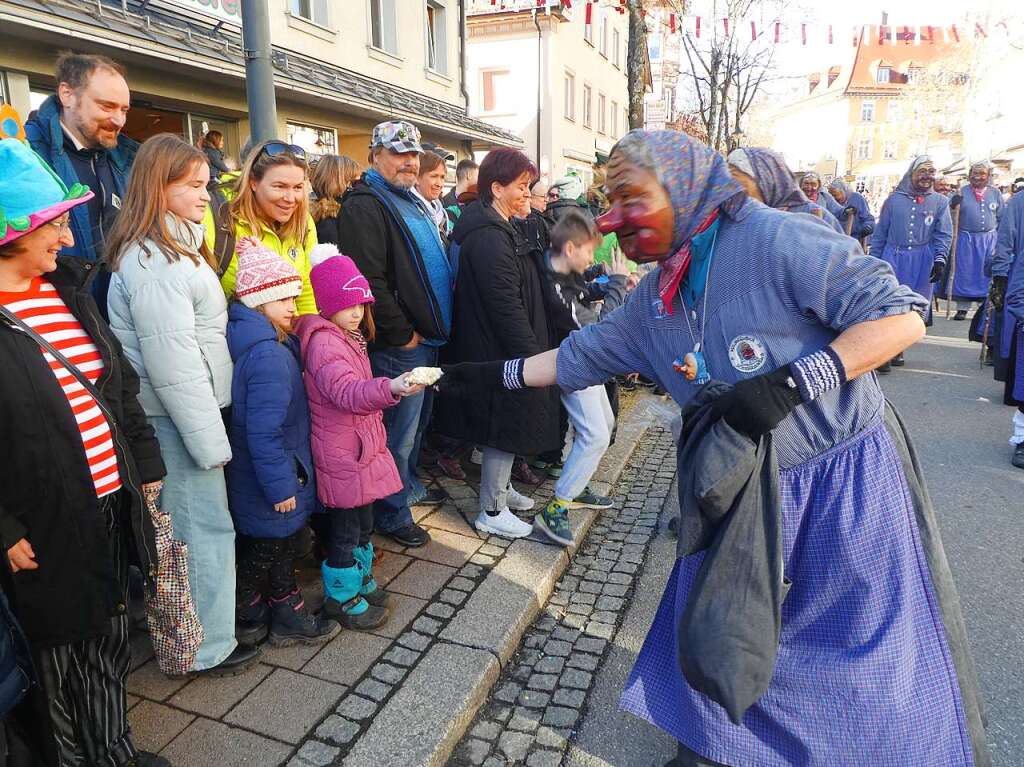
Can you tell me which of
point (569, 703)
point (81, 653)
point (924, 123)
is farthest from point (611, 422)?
point (924, 123)

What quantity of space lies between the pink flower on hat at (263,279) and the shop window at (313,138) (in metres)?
8.94

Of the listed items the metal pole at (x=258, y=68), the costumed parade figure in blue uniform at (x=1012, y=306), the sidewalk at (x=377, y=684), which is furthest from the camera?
the costumed parade figure in blue uniform at (x=1012, y=306)

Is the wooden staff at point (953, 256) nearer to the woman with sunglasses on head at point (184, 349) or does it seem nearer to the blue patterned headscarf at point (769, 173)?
the blue patterned headscarf at point (769, 173)

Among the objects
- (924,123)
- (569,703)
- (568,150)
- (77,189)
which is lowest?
(569,703)

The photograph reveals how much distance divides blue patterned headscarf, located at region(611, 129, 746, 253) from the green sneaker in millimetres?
2295

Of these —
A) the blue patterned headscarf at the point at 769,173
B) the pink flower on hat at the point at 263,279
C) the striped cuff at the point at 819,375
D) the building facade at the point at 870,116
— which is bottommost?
the striped cuff at the point at 819,375

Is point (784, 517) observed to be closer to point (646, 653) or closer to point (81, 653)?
point (646, 653)

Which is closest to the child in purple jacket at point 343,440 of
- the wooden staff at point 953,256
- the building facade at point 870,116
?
the wooden staff at point 953,256

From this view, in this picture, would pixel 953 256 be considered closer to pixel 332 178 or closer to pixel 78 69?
pixel 332 178

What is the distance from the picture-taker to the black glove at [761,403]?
1685mm

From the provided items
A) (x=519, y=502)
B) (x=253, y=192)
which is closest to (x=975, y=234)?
(x=519, y=502)

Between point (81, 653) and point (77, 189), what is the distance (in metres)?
1.34

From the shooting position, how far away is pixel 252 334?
2.74 m

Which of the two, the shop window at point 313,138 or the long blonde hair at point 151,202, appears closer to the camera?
the long blonde hair at point 151,202
